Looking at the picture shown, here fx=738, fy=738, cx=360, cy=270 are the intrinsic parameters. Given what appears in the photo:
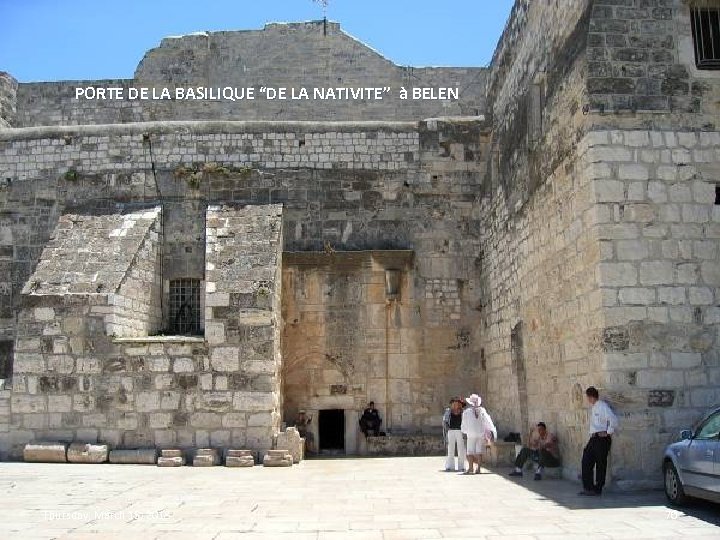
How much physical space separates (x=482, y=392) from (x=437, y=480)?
444 cm

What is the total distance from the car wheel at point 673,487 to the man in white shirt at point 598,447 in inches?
26.0

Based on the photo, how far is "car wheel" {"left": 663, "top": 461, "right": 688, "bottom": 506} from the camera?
7172mm

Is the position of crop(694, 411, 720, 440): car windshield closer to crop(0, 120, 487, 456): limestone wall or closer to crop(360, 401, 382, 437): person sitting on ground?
crop(0, 120, 487, 456): limestone wall

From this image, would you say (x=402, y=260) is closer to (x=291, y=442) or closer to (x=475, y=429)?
(x=291, y=442)

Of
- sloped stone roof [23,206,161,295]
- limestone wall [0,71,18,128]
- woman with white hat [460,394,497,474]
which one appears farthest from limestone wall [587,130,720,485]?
limestone wall [0,71,18,128]

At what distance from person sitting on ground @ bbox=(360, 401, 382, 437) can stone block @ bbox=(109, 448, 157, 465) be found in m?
3.90

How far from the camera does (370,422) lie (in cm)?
1382

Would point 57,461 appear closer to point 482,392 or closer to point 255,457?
point 255,457

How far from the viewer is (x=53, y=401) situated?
12.0 metres

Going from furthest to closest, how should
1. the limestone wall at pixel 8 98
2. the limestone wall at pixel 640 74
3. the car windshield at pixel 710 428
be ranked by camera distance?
1. the limestone wall at pixel 8 98
2. the limestone wall at pixel 640 74
3. the car windshield at pixel 710 428

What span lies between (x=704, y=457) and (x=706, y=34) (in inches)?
211

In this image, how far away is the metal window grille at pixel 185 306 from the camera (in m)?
14.4

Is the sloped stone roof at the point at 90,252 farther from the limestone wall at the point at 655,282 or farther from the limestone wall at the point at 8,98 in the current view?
the limestone wall at the point at 655,282

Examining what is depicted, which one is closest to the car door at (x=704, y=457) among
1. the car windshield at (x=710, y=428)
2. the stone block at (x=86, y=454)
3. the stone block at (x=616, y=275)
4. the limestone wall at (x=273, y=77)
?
the car windshield at (x=710, y=428)
